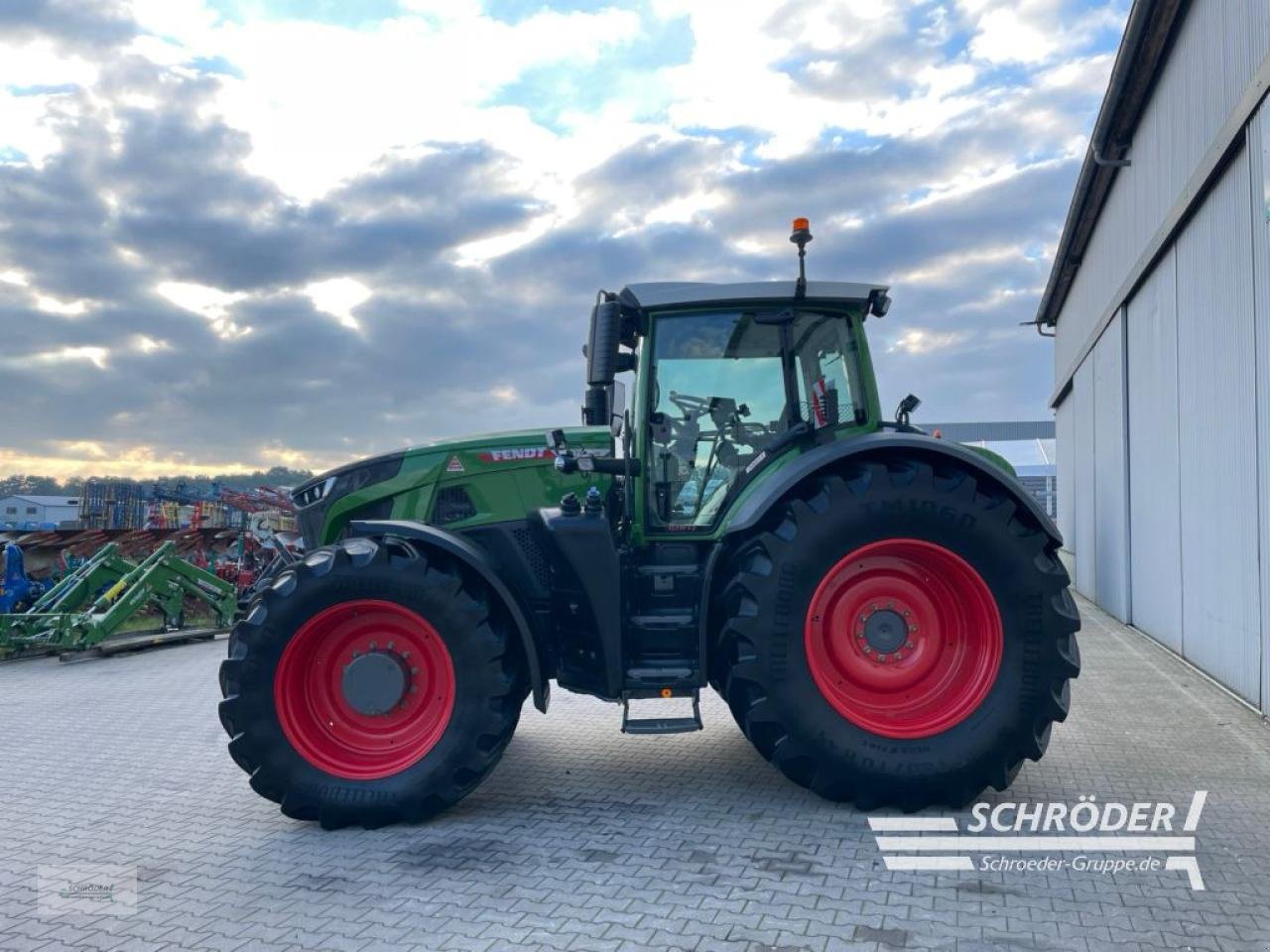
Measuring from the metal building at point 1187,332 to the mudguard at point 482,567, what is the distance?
4.96 meters

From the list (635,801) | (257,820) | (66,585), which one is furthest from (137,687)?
(635,801)

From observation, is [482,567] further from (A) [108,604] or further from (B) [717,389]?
(A) [108,604]

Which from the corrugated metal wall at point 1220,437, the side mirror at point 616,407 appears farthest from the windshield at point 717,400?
the corrugated metal wall at point 1220,437

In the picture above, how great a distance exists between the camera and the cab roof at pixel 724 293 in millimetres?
4902

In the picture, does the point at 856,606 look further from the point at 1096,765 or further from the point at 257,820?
the point at 257,820

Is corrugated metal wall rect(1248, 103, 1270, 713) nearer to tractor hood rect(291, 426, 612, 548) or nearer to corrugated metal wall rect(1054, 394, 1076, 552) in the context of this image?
tractor hood rect(291, 426, 612, 548)

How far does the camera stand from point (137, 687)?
8.47 metres

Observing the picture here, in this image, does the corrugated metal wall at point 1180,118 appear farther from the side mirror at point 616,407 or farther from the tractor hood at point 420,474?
the tractor hood at point 420,474

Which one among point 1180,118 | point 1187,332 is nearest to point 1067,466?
point 1187,332

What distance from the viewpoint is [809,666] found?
14.4 ft

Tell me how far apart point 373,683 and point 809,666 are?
6.72ft

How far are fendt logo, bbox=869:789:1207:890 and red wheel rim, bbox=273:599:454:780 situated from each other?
6.99 ft

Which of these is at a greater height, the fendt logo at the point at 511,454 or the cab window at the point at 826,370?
the cab window at the point at 826,370

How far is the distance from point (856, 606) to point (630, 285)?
2029mm
